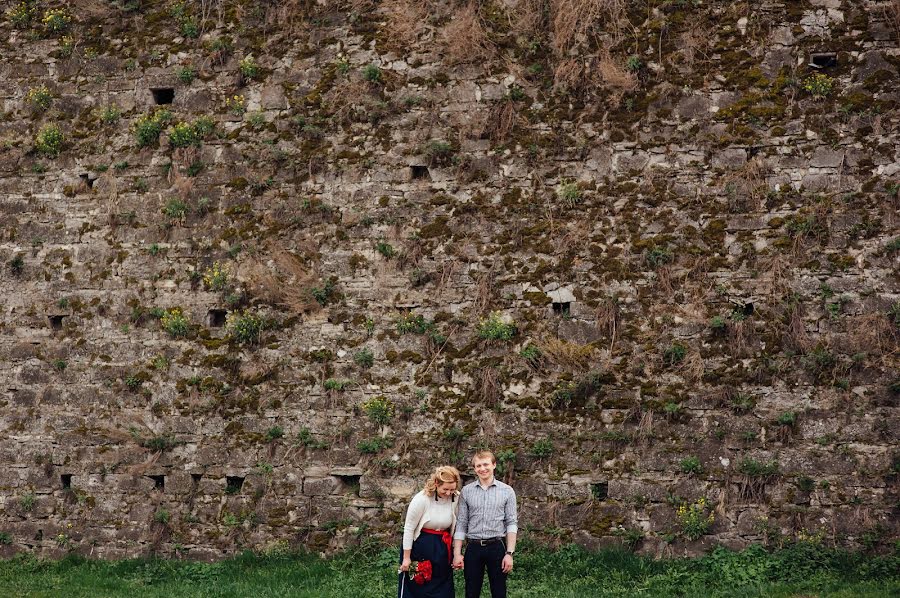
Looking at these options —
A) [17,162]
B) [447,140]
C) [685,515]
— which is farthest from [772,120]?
[17,162]

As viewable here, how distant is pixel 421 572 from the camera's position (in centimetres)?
718

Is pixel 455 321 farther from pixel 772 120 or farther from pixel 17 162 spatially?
pixel 17 162

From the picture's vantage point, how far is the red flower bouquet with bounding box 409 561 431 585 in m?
7.18

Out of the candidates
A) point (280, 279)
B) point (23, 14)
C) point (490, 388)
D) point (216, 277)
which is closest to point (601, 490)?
point (490, 388)

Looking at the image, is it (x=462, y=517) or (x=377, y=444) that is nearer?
(x=462, y=517)

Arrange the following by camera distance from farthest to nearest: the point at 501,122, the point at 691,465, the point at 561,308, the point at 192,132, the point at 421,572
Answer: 1. the point at 192,132
2. the point at 501,122
3. the point at 561,308
4. the point at 691,465
5. the point at 421,572

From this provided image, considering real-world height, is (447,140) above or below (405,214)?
above

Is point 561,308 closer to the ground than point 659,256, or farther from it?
closer to the ground

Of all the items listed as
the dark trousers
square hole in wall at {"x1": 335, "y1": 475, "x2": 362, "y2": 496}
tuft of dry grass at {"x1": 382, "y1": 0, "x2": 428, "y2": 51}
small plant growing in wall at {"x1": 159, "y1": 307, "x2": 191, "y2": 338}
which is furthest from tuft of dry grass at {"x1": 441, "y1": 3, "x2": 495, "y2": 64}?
the dark trousers

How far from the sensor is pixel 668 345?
9.89 meters

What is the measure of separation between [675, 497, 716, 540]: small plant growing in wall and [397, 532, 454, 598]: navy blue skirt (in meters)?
3.25

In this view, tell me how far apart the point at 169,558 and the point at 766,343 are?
6.92m

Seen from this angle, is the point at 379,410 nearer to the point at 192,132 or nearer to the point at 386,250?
the point at 386,250

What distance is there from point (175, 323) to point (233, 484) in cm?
198
